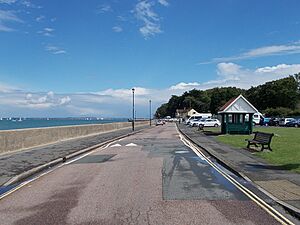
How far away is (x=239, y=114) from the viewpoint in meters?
41.3

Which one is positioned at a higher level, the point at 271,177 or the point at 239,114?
the point at 239,114

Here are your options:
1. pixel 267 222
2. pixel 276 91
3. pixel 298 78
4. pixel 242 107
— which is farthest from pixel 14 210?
pixel 298 78

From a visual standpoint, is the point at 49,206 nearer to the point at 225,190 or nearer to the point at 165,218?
the point at 165,218

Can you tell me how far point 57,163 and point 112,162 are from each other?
2.24m

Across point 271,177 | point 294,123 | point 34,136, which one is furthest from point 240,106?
point 294,123

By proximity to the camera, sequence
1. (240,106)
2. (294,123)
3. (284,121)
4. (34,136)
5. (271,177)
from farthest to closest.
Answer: (284,121) → (294,123) → (240,106) → (34,136) → (271,177)

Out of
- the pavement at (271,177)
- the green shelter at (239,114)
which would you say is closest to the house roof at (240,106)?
the green shelter at (239,114)

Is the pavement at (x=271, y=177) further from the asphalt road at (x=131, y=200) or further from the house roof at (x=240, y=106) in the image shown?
the house roof at (x=240, y=106)

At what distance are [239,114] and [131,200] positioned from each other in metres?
33.2

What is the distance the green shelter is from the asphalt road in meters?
26.7

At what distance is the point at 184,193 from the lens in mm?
10266

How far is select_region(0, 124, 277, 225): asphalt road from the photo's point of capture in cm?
775

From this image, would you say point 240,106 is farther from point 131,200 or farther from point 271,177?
point 131,200

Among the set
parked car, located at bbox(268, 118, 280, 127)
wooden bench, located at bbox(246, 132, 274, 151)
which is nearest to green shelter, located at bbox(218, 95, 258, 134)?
wooden bench, located at bbox(246, 132, 274, 151)
